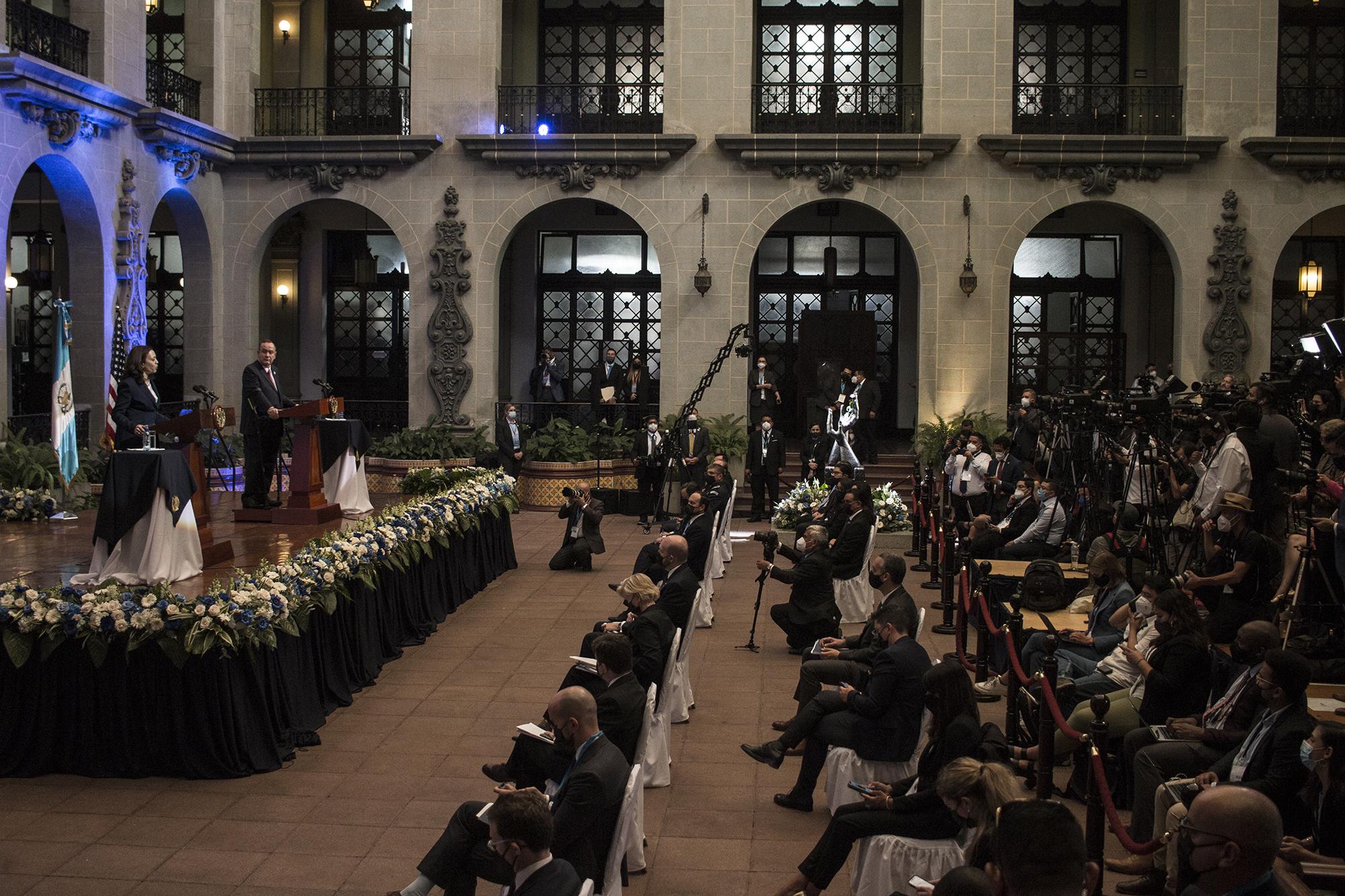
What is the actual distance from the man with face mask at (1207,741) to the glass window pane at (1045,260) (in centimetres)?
1990

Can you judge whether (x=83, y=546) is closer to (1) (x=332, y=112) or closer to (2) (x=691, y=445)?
(2) (x=691, y=445)

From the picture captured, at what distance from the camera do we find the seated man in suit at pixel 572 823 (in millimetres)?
5926

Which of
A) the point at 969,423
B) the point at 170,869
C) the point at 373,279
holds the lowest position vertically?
the point at 170,869

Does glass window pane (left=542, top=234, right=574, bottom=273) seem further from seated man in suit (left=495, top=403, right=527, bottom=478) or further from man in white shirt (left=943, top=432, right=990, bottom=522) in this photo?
man in white shirt (left=943, top=432, right=990, bottom=522)

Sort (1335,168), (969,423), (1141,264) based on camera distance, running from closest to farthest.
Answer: (969,423), (1335,168), (1141,264)

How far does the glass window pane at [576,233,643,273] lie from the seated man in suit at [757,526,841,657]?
1611 cm

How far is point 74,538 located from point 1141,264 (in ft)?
66.0

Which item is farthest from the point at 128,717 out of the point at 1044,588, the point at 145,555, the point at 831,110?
the point at 831,110

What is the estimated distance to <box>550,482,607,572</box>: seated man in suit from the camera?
15.8 meters

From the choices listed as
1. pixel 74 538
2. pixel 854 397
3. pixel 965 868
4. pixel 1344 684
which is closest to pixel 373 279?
pixel 854 397

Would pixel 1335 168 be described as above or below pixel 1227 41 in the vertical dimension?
below

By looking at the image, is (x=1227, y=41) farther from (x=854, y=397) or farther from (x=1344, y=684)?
(x=1344, y=684)

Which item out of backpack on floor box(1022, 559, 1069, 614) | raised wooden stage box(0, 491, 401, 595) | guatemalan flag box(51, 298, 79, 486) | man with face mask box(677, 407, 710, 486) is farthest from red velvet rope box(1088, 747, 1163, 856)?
man with face mask box(677, 407, 710, 486)

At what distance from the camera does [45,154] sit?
18.0m
